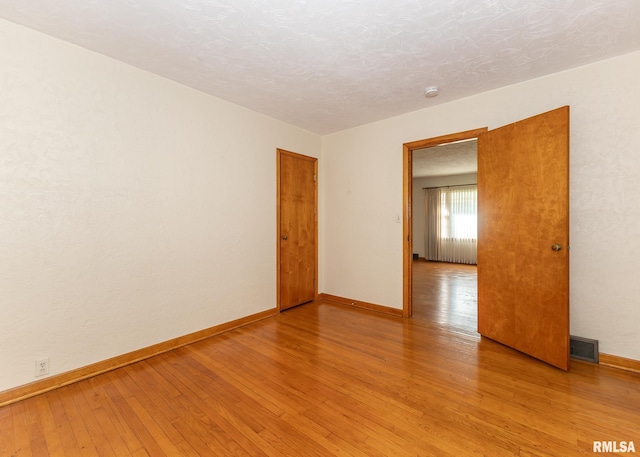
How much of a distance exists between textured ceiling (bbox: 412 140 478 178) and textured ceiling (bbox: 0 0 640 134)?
7.77ft

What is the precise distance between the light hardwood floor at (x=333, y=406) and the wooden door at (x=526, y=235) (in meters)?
0.28

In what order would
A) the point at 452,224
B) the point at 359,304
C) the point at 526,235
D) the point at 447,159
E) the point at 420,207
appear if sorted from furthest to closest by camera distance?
the point at 420,207
the point at 452,224
the point at 447,159
the point at 359,304
the point at 526,235

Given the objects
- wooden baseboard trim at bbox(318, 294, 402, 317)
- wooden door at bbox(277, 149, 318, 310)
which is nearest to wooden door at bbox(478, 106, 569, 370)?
wooden baseboard trim at bbox(318, 294, 402, 317)

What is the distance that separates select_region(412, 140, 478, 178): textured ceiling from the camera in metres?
5.45

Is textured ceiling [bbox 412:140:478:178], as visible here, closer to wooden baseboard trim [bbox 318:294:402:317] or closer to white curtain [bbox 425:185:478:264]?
white curtain [bbox 425:185:478:264]

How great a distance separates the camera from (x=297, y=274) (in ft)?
13.4

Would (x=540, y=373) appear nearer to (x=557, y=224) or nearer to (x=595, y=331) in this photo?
(x=595, y=331)

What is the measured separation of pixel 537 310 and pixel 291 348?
2235 millimetres

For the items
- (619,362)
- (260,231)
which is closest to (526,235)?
(619,362)

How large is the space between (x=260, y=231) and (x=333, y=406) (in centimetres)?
221

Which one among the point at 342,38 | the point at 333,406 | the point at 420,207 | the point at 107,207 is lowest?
the point at 333,406

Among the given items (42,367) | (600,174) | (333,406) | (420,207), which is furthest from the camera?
(420,207)

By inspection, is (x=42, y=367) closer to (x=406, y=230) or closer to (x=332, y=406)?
(x=332, y=406)

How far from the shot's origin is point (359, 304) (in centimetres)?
402
